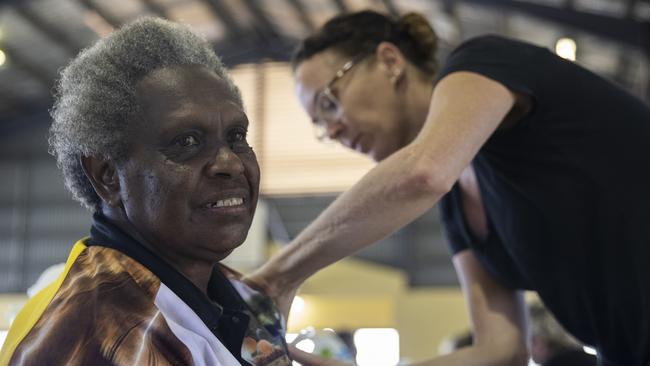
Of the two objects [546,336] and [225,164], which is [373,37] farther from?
[546,336]

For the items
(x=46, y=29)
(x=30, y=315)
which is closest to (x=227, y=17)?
(x=46, y=29)

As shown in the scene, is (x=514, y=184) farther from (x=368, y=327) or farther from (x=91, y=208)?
(x=368, y=327)

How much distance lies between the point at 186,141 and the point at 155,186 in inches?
2.5

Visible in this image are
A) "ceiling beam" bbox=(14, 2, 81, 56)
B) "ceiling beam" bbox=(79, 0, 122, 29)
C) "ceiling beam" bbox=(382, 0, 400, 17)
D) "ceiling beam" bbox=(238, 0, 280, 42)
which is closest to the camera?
"ceiling beam" bbox=(382, 0, 400, 17)

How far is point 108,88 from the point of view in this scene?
1159mm

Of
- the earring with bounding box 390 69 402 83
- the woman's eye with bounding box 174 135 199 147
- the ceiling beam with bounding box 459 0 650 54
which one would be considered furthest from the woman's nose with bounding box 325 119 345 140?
the ceiling beam with bounding box 459 0 650 54

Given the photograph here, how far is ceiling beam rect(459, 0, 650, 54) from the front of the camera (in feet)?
29.7

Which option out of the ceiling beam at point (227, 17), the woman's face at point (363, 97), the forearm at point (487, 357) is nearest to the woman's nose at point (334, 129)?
the woman's face at point (363, 97)

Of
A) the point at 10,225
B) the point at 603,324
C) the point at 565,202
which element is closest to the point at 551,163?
the point at 565,202

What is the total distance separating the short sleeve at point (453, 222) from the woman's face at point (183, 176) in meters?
0.75

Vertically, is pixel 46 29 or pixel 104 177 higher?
pixel 104 177

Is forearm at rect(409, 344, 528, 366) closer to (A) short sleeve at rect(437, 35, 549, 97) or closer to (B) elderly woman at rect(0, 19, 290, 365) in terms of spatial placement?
(A) short sleeve at rect(437, 35, 549, 97)

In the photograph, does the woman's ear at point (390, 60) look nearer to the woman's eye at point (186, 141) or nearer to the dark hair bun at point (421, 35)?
the dark hair bun at point (421, 35)

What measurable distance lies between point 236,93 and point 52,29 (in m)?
12.3
